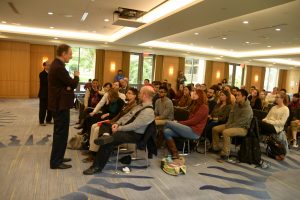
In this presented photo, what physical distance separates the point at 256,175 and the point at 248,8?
129 inches

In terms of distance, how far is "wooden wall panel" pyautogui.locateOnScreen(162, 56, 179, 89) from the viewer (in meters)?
15.9

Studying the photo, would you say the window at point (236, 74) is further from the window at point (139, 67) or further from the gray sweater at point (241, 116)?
the gray sweater at point (241, 116)

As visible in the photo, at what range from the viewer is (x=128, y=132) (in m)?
3.80

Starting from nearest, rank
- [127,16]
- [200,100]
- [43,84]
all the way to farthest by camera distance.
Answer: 1. [200,100]
2. [43,84]
3. [127,16]

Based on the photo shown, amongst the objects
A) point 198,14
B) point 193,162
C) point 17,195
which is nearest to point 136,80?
point 198,14

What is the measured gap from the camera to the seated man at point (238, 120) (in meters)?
4.66

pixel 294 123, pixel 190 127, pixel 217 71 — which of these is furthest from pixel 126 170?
pixel 217 71

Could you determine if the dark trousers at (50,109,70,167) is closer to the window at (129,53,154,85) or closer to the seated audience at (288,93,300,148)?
the seated audience at (288,93,300,148)

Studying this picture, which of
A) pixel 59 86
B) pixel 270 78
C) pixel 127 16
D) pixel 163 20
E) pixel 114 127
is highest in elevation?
pixel 127 16

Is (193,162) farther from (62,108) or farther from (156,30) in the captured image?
(156,30)

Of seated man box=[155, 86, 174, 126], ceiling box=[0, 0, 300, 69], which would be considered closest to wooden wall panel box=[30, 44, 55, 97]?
ceiling box=[0, 0, 300, 69]

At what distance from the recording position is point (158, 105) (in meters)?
5.49

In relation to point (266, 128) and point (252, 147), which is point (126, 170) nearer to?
point (252, 147)

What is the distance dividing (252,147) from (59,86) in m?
3.45
